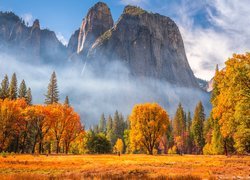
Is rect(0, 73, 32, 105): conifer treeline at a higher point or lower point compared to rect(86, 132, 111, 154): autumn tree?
higher

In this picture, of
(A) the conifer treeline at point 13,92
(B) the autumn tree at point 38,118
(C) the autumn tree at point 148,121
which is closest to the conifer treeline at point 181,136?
(A) the conifer treeline at point 13,92

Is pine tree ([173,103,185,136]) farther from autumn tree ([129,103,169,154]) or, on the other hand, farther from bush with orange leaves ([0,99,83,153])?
bush with orange leaves ([0,99,83,153])

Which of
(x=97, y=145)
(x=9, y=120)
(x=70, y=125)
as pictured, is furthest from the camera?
(x=97, y=145)

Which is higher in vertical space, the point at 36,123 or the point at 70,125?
the point at 36,123

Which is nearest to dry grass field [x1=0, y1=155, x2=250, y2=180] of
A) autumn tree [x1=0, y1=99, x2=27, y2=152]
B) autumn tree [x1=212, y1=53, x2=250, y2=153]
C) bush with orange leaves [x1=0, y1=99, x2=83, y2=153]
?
autumn tree [x1=212, y1=53, x2=250, y2=153]

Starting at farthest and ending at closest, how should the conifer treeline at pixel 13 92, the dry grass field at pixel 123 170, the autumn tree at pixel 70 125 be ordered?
the conifer treeline at pixel 13 92
the autumn tree at pixel 70 125
the dry grass field at pixel 123 170

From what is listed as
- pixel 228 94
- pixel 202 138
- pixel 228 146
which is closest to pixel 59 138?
pixel 228 146

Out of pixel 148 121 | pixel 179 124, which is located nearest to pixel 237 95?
pixel 148 121

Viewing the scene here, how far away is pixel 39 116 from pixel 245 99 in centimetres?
5082

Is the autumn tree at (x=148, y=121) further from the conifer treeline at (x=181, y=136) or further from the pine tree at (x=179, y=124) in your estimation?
the pine tree at (x=179, y=124)

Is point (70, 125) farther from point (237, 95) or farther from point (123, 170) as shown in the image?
point (237, 95)

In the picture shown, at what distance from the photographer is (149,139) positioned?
229 feet

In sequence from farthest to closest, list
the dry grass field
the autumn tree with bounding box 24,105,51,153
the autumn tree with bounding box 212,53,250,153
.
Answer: the autumn tree with bounding box 24,105,51,153 → the autumn tree with bounding box 212,53,250,153 → the dry grass field

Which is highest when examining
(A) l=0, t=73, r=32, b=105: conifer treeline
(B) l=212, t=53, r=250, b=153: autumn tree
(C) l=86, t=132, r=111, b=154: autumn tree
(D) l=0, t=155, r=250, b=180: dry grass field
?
(A) l=0, t=73, r=32, b=105: conifer treeline
